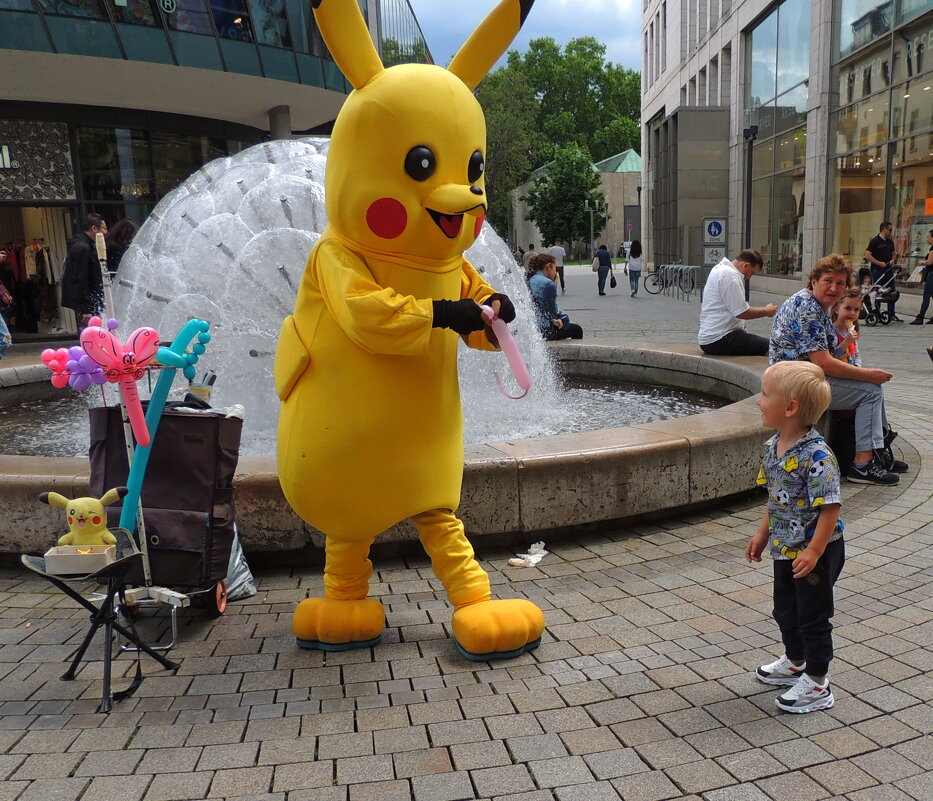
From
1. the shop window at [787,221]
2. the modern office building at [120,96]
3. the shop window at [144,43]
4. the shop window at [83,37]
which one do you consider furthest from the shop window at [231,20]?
the shop window at [787,221]

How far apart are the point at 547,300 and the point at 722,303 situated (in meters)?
2.59

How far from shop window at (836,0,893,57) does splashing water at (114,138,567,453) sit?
14.1 meters

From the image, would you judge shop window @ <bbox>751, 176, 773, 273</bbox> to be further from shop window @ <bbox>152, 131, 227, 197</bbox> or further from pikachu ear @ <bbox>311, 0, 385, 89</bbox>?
pikachu ear @ <bbox>311, 0, 385, 89</bbox>

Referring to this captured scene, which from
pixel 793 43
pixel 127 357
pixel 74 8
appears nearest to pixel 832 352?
pixel 127 357

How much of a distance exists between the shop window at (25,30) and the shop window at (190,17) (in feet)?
7.62

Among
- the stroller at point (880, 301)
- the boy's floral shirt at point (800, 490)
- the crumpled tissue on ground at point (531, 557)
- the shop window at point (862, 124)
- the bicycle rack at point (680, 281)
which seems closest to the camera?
the boy's floral shirt at point (800, 490)

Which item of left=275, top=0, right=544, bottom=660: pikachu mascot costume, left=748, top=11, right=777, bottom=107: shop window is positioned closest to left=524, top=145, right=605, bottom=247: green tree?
left=748, top=11, right=777, bottom=107: shop window

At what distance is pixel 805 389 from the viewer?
2.84m

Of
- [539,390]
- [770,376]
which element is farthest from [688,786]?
[539,390]

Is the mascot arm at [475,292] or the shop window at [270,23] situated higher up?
the shop window at [270,23]

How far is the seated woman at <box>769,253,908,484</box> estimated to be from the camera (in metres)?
5.26

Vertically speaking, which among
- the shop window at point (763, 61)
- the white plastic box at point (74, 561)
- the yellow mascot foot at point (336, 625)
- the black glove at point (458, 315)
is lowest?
the yellow mascot foot at point (336, 625)

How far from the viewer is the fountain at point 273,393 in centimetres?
439

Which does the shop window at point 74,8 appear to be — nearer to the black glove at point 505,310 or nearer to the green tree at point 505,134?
the black glove at point 505,310
